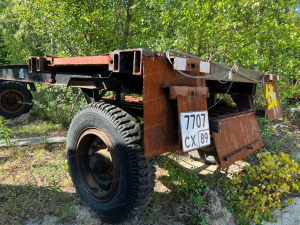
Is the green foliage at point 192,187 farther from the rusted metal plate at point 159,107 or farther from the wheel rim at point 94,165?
the rusted metal plate at point 159,107

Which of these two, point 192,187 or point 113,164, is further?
point 192,187

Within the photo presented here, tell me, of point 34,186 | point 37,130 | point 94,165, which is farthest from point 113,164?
point 37,130

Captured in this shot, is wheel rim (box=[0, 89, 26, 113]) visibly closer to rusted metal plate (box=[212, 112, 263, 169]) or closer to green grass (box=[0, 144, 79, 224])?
green grass (box=[0, 144, 79, 224])

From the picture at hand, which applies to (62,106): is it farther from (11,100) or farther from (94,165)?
(94,165)

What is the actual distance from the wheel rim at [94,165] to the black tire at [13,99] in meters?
4.14

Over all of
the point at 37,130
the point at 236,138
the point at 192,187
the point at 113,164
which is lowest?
the point at 192,187

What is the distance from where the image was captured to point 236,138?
2.52 meters

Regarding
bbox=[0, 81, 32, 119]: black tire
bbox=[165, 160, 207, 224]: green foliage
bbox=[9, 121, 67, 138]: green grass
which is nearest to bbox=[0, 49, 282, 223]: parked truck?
bbox=[165, 160, 207, 224]: green foliage

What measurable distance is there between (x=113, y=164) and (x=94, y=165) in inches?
18.2

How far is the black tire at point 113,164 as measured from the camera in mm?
1839

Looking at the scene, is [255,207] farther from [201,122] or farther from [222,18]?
[222,18]

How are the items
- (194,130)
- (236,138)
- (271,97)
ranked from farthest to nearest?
(271,97)
(236,138)
(194,130)

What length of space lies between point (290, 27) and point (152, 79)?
480 cm

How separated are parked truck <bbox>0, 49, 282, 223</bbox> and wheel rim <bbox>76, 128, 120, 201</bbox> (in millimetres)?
11
